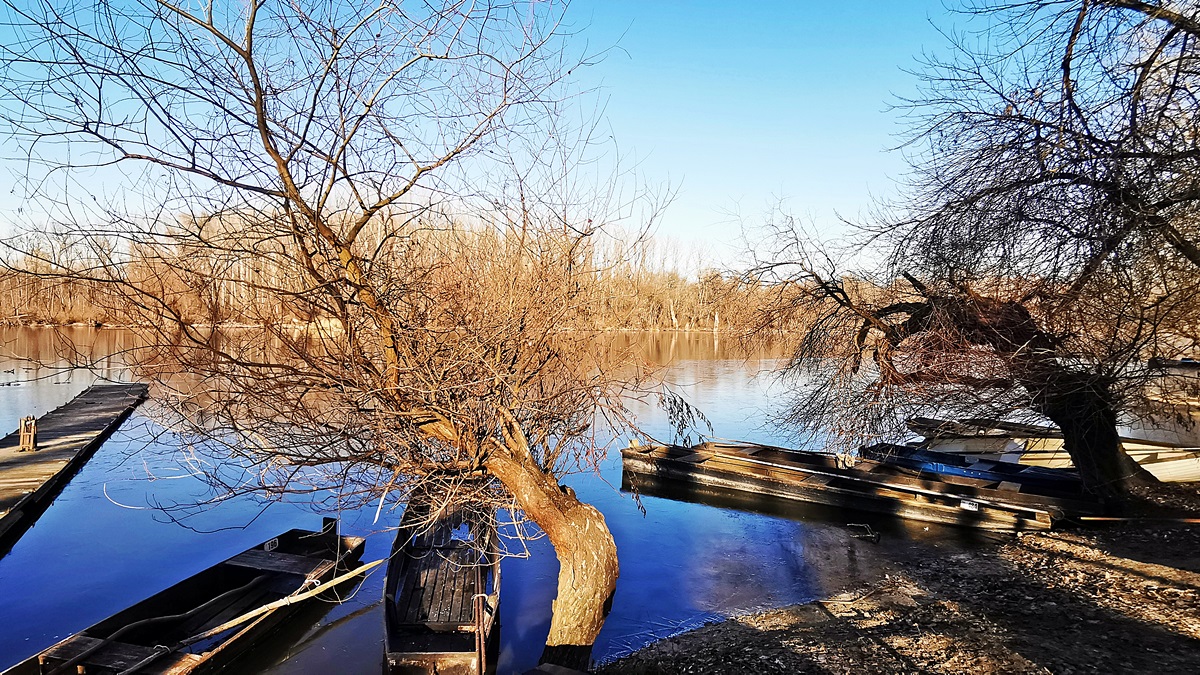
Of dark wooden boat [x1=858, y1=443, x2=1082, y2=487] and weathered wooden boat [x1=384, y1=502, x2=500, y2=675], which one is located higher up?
dark wooden boat [x1=858, y1=443, x2=1082, y2=487]

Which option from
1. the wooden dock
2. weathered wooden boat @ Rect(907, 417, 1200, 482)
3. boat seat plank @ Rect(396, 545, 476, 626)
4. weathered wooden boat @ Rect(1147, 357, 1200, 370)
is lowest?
boat seat plank @ Rect(396, 545, 476, 626)

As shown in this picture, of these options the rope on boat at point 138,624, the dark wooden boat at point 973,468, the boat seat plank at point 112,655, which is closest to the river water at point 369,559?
the rope on boat at point 138,624

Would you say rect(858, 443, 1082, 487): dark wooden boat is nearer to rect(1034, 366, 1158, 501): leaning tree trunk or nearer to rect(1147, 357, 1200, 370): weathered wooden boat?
rect(1034, 366, 1158, 501): leaning tree trunk

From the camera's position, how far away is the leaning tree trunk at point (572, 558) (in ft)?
18.6

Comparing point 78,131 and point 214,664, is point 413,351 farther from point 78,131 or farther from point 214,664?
point 214,664

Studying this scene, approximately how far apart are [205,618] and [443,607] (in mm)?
2747

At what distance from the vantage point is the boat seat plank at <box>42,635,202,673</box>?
645 cm

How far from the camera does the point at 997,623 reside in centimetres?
754

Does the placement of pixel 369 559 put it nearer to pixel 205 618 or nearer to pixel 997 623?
pixel 205 618

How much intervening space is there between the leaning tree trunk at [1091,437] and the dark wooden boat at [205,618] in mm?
7897

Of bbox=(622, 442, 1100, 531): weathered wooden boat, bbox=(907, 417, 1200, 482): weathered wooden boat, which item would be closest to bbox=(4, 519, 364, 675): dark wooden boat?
bbox=(622, 442, 1100, 531): weathered wooden boat

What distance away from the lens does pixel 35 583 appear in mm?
10148

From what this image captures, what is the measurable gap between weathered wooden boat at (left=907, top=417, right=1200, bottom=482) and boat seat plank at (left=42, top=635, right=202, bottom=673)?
366 inches

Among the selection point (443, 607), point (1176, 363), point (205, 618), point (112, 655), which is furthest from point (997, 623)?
point (112, 655)
